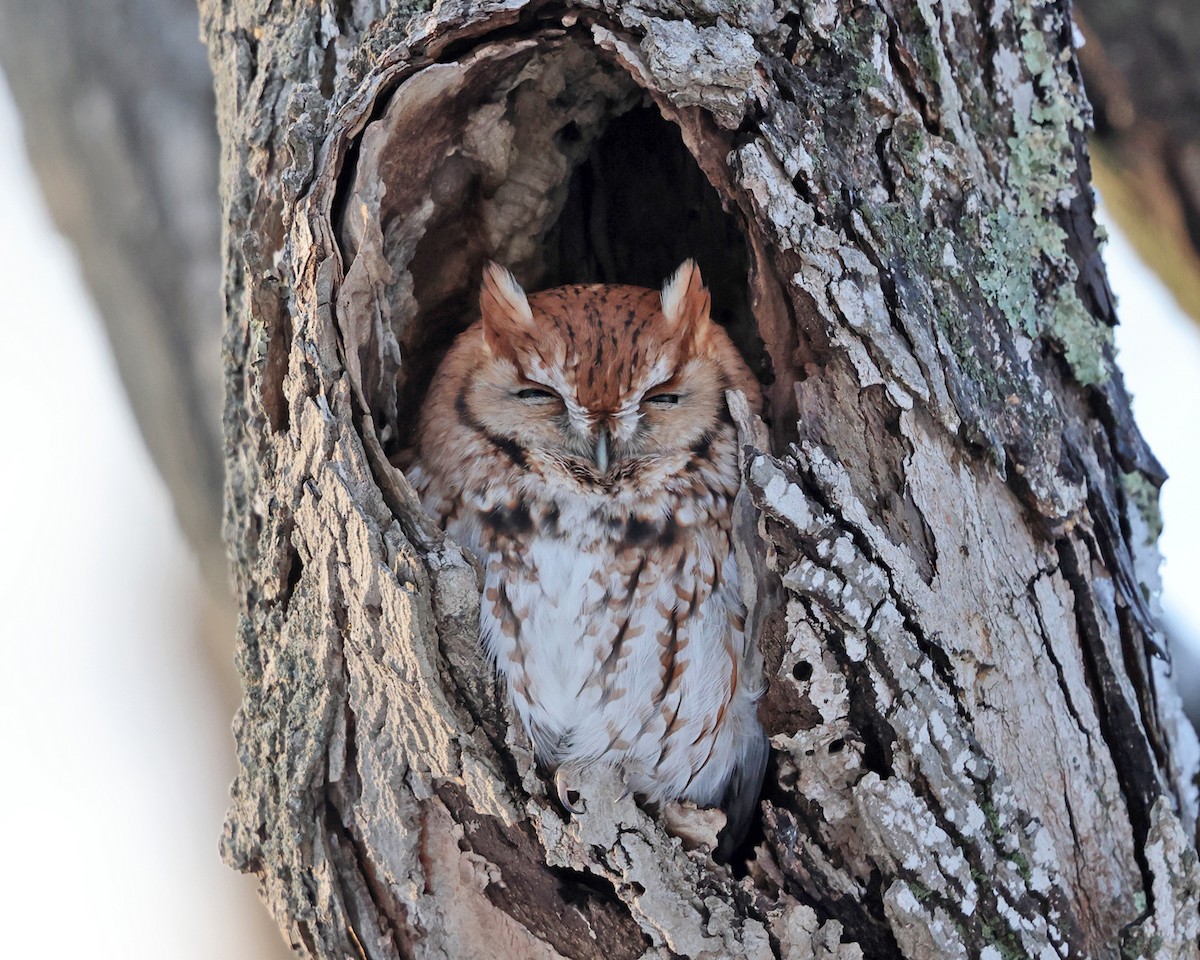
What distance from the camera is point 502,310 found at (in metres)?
1.97

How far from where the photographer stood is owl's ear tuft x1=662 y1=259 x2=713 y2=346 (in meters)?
1.95

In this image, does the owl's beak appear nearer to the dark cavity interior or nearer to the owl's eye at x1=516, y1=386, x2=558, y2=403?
the owl's eye at x1=516, y1=386, x2=558, y2=403

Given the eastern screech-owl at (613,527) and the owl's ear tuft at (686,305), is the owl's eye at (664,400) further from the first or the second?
the owl's ear tuft at (686,305)

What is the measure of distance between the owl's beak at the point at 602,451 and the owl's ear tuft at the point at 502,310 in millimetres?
243

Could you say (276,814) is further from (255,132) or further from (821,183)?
(821,183)

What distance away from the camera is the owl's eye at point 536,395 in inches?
76.7

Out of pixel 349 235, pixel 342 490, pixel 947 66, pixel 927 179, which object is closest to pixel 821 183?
pixel 927 179

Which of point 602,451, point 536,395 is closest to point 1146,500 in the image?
point 602,451

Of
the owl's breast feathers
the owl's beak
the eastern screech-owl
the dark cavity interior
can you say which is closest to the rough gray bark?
the dark cavity interior

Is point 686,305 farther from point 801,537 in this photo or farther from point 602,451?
point 801,537

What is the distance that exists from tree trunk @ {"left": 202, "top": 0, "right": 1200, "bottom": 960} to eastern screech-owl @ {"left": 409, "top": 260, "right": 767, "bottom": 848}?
22 centimetres

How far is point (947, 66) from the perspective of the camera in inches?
70.1

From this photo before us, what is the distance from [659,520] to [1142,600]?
2.89 ft

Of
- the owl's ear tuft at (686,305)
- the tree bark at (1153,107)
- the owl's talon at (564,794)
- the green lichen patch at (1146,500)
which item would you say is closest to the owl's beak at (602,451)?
the owl's ear tuft at (686,305)
